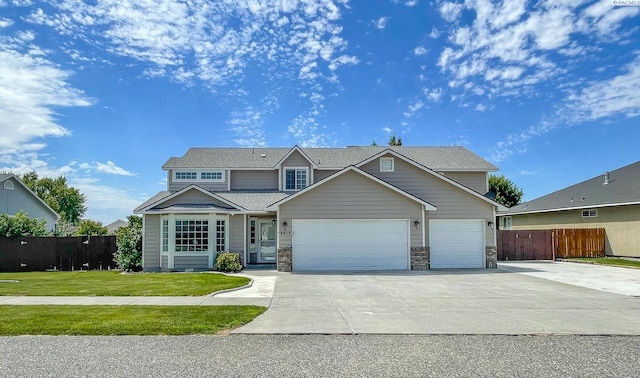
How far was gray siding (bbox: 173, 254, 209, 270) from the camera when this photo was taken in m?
18.3

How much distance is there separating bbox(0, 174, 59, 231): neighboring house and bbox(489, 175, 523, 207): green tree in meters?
39.6

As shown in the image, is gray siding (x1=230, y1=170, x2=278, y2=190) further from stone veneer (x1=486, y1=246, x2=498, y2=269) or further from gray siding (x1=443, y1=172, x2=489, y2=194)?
stone veneer (x1=486, y1=246, x2=498, y2=269)

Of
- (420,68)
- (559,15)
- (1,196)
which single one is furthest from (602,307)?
(1,196)

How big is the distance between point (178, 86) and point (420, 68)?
11341 millimetres

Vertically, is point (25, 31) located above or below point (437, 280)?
above

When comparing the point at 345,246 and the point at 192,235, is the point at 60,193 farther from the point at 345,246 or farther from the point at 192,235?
the point at 345,246

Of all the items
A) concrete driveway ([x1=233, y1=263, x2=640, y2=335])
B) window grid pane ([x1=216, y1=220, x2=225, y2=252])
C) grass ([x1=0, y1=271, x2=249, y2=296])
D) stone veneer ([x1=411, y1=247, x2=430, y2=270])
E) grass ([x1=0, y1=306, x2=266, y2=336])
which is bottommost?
concrete driveway ([x1=233, y1=263, x2=640, y2=335])

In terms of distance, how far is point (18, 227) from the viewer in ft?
68.6

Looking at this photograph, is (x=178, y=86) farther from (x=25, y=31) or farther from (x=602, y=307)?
(x=602, y=307)

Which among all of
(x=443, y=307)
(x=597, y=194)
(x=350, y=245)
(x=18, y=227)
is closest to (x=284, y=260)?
(x=350, y=245)

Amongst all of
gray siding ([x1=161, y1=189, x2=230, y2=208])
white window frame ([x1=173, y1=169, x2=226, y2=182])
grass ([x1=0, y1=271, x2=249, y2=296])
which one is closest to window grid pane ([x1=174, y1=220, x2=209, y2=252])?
gray siding ([x1=161, y1=189, x2=230, y2=208])

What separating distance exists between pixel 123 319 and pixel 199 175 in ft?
52.6

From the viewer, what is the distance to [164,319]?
7.92 meters

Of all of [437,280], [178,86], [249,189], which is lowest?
[437,280]
